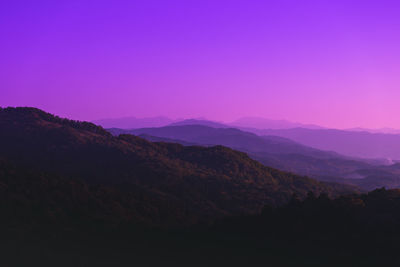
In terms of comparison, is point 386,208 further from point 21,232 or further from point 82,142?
point 82,142

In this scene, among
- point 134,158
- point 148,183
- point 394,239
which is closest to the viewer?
point 394,239

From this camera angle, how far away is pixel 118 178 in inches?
3696

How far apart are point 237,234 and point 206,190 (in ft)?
203

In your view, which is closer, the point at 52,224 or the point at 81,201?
the point at 52,224

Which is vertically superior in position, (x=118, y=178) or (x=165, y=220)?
(x=118, y=178)

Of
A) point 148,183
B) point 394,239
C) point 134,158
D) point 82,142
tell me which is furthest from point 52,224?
point 82,142

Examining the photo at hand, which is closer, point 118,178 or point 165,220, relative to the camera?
point 165,220

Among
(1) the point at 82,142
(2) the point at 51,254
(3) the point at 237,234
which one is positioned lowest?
(2) the point at 51,254

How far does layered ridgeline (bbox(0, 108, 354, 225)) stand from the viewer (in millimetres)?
57281

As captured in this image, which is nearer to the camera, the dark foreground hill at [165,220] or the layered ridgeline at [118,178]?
the dark foreground hill at [165,220]

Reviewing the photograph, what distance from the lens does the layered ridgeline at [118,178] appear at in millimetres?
57281

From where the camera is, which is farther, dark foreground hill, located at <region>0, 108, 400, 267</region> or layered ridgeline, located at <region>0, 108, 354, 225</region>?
layered ridgeline, located at <region>0, 108, 354, 225</region>

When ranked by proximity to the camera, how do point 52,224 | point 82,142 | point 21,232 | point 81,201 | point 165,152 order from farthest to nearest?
point 165,152 < point 82,142 < point 81,201 < point 52,224 < point 21,232

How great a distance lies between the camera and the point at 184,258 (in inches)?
1123
